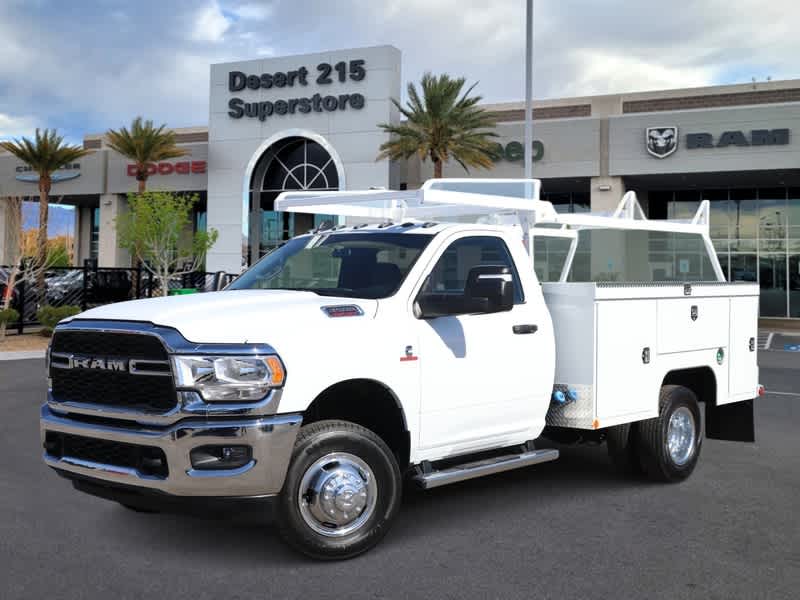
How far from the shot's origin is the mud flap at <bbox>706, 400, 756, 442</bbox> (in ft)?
26.4

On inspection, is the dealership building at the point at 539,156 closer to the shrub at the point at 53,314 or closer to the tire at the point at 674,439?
the shrub at the point at 53,314

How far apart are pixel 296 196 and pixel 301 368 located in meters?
2.61

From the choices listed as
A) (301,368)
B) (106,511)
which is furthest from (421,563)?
(106,511)

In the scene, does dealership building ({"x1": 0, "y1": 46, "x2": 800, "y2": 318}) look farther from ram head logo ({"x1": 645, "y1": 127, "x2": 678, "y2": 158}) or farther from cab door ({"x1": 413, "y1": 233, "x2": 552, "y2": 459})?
cab door ({"x1": 413, "y1": 233, "x2": 552, "y2": 459})

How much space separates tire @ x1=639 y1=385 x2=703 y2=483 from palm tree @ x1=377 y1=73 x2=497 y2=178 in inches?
1007

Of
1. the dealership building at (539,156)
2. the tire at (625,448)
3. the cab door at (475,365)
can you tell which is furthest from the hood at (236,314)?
the dealership building at (539,156)

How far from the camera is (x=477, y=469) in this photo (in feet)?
18.7

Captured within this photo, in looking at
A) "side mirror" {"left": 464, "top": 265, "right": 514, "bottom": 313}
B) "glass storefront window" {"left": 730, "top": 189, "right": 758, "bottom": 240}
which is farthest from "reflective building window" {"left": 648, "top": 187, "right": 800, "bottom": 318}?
Answer: "side mirror" {"left": 464, "top": 265, "right": 514, "bottom": 313}

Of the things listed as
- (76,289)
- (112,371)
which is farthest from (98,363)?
(76,289)

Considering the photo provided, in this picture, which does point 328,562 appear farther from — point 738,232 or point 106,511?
point 738,232

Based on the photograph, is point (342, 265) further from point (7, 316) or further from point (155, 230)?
point (155, 230)

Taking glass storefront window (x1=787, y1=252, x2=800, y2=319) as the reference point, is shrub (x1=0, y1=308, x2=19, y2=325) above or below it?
below

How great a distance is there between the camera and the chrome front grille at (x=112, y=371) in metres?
4.62

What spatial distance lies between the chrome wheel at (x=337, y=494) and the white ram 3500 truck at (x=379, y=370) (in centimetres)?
1
